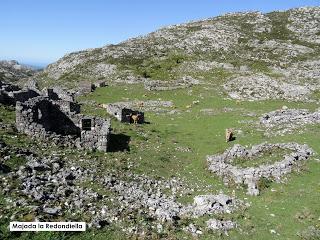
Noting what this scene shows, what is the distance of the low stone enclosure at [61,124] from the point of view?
1373 inches

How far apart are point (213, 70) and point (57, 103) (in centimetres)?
5798

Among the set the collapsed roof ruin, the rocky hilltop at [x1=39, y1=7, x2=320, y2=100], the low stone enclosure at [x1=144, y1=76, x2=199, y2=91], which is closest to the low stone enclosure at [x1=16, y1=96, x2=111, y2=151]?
the collapsed roof ruin

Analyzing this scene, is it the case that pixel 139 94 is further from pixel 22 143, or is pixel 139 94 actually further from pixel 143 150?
pixel 22 143

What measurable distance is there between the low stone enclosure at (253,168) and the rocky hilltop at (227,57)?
35677mm

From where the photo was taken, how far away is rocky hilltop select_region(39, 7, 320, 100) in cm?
8600

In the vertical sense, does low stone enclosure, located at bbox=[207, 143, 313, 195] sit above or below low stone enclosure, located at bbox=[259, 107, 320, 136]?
below

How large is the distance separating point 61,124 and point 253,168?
20.6 meters

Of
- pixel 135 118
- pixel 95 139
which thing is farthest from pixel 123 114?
pixel 95 139

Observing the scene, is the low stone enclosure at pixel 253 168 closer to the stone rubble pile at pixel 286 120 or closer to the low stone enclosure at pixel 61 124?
the stone rubble pile at pixel 286 120

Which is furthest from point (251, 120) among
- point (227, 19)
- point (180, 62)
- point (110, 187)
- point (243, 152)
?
point (227, 19)

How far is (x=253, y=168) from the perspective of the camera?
107 ft

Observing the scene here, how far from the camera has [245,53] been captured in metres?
115

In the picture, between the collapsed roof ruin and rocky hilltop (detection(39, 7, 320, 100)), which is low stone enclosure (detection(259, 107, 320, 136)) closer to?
the collapsed roof ruin

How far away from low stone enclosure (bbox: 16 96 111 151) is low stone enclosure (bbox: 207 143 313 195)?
32.3 feet
